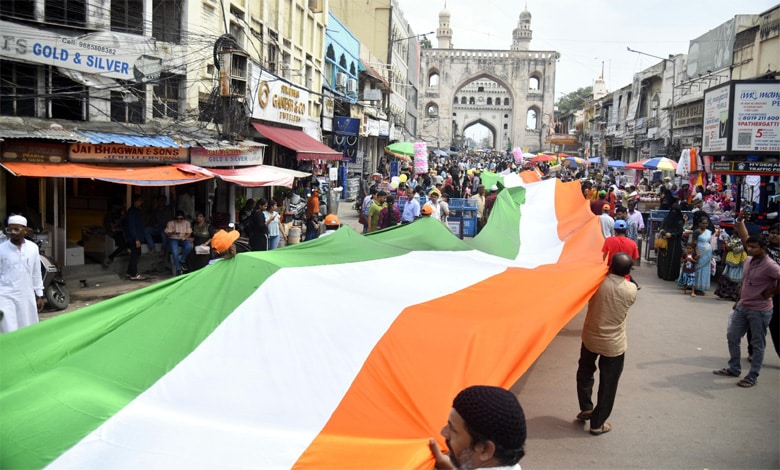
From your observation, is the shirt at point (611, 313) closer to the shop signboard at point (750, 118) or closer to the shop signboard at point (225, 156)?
the shop signboard at point (225, 156)

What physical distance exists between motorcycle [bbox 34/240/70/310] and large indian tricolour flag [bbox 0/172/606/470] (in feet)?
17.1

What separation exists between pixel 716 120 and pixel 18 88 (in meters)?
14.8

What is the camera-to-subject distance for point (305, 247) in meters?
6.52

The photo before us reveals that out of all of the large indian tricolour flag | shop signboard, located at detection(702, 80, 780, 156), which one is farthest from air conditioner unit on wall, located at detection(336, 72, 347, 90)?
the large indian tricolour flag

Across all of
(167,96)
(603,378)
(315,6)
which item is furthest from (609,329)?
(315,6)

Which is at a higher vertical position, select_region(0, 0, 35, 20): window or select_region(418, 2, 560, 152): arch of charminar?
select_region(418, 2, 560, 152): arch of charminar

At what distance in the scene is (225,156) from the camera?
44.8 ft

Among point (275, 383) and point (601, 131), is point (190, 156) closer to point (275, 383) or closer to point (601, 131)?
point (275, 383)

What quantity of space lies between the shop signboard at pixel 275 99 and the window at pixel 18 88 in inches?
204

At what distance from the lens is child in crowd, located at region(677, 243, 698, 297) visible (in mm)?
12242

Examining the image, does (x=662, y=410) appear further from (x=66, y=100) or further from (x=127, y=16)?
(x=127, y=16)

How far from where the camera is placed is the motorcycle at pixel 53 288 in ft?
31.3

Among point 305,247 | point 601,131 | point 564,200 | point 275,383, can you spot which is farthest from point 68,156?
point 601,131

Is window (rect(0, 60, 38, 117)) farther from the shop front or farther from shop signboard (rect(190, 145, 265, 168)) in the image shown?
shop signboard (rect(190, 145, 265, 168))
